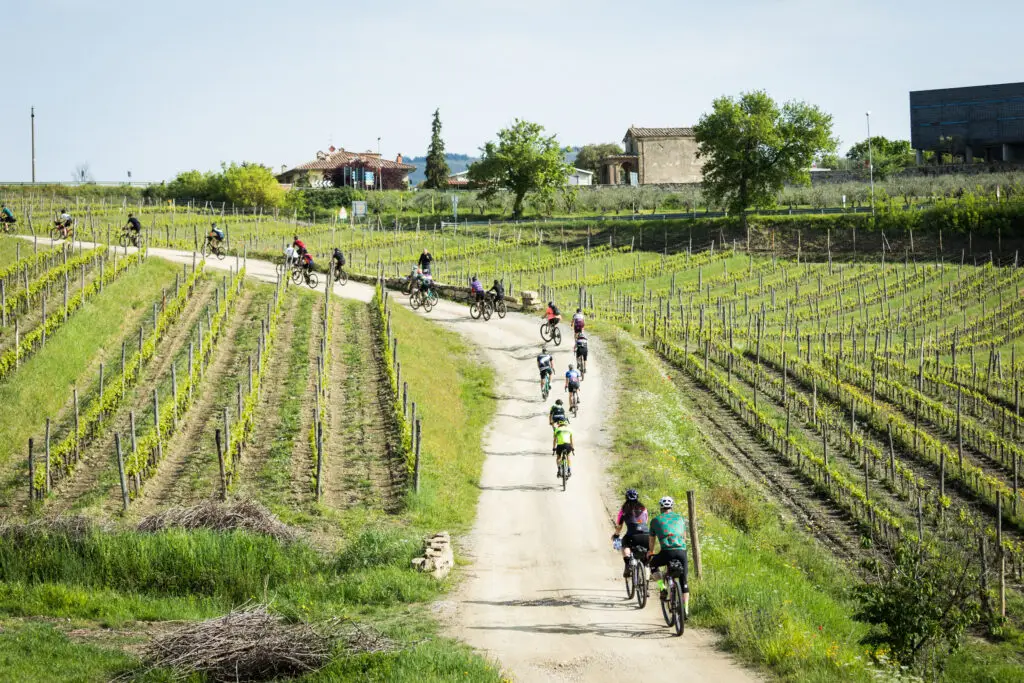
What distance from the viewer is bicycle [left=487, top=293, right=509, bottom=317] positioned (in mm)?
48719

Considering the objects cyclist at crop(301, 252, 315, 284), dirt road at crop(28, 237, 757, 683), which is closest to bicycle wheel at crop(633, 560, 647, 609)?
dirt road at crop(28, 237, 757, 683)

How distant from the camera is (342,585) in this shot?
19.1 metres

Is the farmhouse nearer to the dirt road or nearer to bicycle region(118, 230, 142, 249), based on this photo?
bicycle region(118, 230, 142, 249)

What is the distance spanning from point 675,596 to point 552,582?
12.3 feet

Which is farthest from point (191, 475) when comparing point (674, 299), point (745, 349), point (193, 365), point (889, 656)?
point (674, 299)

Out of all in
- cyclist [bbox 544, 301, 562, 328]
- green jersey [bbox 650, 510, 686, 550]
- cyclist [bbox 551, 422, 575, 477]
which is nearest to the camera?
green jersey [bbox 650, 510, 686, 550]

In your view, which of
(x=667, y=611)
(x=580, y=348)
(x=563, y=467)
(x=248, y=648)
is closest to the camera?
(x=248, y=648)

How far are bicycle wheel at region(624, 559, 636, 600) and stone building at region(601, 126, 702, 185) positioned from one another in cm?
10550

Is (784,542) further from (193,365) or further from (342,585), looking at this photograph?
(193,365)

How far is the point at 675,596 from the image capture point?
1633cm

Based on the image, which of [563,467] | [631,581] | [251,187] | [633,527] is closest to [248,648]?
[633,527]

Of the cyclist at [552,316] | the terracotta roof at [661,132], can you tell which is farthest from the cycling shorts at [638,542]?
the terracotta roof at [661,132]

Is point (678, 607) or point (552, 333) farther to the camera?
point (552, 333)

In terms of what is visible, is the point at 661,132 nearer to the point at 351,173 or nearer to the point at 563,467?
the point at 351,173
